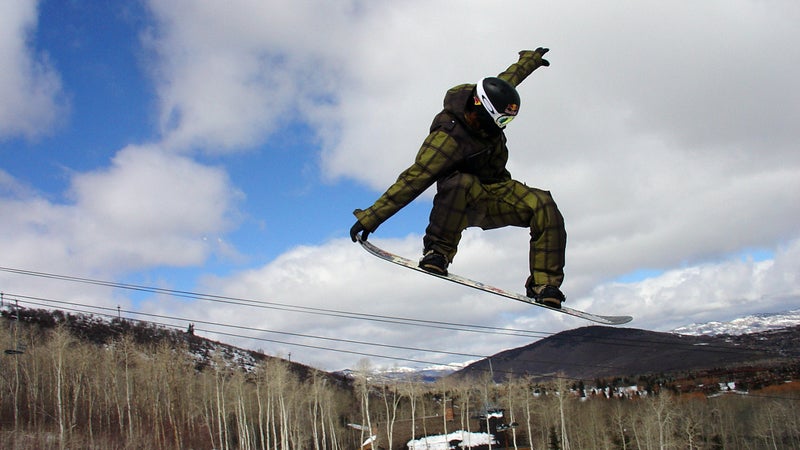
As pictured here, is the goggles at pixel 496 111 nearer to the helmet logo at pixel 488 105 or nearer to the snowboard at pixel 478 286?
the helmet logo at pixel 488 105

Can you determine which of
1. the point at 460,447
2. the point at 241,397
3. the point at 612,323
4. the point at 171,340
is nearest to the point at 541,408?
the point at 460,447

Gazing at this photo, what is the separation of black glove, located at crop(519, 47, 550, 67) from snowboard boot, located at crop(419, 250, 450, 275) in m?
2.38

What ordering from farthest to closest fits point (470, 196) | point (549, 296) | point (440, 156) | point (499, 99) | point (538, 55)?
point (538, 55) → point (470, 196) → point (549, 296) → point (440, 156) → point (499, 99)

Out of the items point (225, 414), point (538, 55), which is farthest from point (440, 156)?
point (225, 414)

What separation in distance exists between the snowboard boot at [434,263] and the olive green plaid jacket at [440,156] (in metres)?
0.55

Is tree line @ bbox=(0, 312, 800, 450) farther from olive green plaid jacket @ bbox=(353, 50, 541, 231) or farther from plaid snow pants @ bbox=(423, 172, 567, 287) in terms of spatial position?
olive green plaid jacket @ bbox=(353, 50, 541, 231)

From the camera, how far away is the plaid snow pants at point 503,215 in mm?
5500

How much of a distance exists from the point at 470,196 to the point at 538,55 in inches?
75.4

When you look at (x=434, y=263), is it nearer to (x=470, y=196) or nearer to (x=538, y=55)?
(x=470, y=196)

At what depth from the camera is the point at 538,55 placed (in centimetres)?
629

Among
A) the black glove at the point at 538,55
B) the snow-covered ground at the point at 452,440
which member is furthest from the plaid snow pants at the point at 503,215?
the snow-covered ground at the point at 452,440

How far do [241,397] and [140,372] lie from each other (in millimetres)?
15782

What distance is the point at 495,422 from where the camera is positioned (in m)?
77.0

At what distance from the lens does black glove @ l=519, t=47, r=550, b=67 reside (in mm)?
6223
